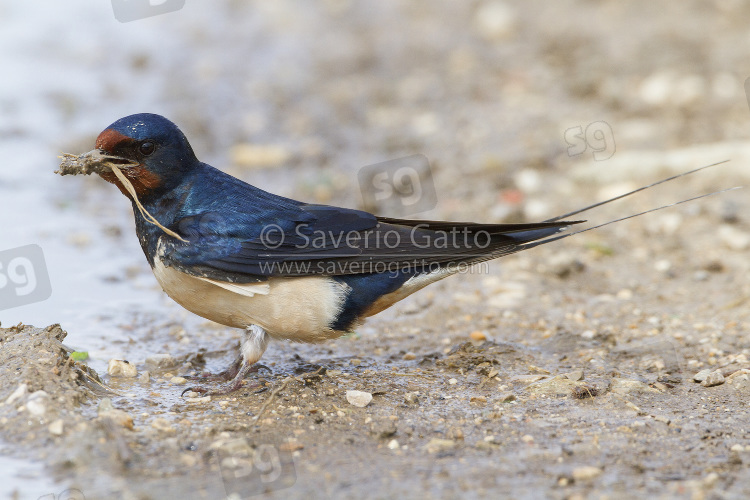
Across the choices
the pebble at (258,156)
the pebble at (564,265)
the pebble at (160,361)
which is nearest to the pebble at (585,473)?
the pebble at (160,361)

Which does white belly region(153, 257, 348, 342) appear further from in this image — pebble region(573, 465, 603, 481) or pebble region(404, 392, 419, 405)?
pebble region(573, 465, 603, 481)

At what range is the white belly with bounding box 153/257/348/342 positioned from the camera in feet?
13.5

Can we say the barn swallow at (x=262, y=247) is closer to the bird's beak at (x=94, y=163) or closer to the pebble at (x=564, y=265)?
the bird's beak at (x=94, y=163)

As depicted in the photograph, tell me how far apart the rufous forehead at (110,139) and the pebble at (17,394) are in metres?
1.19

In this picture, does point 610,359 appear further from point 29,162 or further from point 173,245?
point 29,162

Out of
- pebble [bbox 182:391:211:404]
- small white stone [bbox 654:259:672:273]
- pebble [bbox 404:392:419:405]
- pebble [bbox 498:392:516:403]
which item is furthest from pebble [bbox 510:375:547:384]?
small white stone [bbox 654:259:672:273]

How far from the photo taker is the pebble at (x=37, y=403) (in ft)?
11.3

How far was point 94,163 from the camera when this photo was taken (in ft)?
13.5

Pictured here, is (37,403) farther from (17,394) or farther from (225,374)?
(225,374)

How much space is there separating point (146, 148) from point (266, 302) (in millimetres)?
949

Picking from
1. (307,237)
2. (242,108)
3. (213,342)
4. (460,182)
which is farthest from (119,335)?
(242,108)

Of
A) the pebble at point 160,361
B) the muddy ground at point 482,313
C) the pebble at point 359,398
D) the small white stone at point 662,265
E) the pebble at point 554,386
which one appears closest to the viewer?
the muddy ground at point 482,313

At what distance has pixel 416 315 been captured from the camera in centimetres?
535

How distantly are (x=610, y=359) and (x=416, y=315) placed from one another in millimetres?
1320
